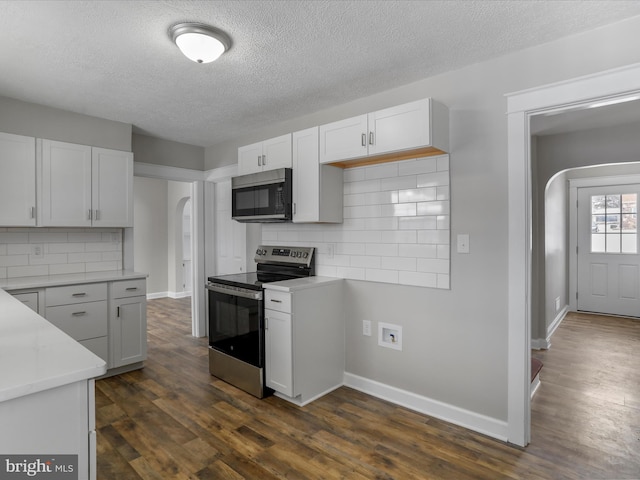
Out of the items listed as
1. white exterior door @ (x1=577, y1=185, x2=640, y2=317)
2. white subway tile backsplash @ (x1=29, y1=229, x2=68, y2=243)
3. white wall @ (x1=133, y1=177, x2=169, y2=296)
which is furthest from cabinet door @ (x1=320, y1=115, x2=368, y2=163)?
white exterior door @ (x1=577, y1=185, x2=640, y2=317)

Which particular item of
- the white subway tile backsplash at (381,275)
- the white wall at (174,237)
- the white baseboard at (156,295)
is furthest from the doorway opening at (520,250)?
the white baseboard at (156,295)

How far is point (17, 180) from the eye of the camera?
303 centimetres

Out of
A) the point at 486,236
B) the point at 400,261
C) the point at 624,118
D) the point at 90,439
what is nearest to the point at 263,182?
the point at 400,261

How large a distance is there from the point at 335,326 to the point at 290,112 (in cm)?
200

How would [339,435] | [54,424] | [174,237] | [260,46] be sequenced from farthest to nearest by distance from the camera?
[174,237]
[339,435]
[260,46]
[54,424]

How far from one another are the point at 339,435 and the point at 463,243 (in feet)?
4.93

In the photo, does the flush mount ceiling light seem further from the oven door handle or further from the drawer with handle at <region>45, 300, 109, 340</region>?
the drawer with handle at <region>45, 300, 109, 340</region>

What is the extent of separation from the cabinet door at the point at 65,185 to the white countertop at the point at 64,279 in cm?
47

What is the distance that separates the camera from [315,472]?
202 centimetres

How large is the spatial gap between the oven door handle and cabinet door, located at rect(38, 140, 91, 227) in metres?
1.33

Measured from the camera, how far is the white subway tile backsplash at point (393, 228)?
2.63m

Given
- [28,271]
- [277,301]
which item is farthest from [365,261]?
[28,271]

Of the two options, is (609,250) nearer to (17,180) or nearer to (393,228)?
(393,228)

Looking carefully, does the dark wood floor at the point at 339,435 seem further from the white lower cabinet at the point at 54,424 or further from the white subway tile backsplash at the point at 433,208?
the white subway tile backsplash at the point at 433,208
